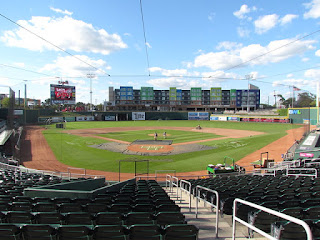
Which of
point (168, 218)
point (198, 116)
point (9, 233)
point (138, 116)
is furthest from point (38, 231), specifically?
point (198, 116)

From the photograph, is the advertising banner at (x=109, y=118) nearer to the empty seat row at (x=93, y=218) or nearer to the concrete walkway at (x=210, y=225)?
the concrete walkway at (x=210, y=225)

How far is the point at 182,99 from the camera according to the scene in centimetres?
11462

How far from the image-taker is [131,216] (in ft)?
14.0

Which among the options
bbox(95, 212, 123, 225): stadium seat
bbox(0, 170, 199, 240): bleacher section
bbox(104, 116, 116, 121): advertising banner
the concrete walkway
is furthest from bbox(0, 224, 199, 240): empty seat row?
bbox(104, 116, 116, 121): advertising banner

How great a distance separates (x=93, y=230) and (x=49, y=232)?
0.74 metres

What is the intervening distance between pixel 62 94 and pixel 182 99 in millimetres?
67480

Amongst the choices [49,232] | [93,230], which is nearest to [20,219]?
[49,232]

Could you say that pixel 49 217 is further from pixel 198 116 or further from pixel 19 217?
pixel 198 116

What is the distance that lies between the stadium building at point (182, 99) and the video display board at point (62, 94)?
3877cm

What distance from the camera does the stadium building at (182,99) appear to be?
10300 centimetres

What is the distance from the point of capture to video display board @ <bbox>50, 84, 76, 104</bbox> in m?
61.5

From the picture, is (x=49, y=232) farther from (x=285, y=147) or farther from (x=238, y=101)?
(x=238, y=101)

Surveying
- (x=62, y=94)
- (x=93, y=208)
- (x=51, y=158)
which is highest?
(x=62, y=94)

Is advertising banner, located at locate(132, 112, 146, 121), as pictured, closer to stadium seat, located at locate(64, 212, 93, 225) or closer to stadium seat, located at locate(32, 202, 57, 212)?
stadium seat, located at locate(32, 202, 57, 212)
